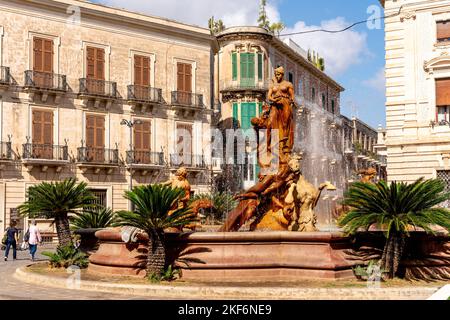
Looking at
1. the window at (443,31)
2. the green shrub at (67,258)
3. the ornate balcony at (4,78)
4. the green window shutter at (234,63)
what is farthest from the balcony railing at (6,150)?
the window at (443,31)

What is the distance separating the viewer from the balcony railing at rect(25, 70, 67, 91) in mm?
33969

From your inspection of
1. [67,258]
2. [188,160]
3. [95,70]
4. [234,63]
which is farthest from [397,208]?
[234,63]

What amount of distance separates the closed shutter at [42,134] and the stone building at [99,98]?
0.05 metres

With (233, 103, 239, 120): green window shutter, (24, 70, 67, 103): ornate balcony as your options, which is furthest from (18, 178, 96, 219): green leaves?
(233, 103, 239, 120): green window shutter

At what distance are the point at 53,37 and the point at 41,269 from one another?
72.6ft

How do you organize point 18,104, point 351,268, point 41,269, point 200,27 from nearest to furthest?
point 351,268 → point 41,269 → point 18,104 → point 200,27

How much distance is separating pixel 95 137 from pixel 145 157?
334cm

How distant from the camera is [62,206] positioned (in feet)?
55.7

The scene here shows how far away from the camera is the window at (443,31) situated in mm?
32281

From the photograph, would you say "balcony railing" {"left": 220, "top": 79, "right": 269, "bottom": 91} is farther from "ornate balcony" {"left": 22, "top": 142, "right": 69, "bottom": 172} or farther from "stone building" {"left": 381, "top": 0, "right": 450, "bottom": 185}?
"ornate balcony" {"left": 22, "top": 142, "right": 69, "bottom": 172}

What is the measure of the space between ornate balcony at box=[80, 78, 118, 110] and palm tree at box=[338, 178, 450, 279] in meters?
25.5
